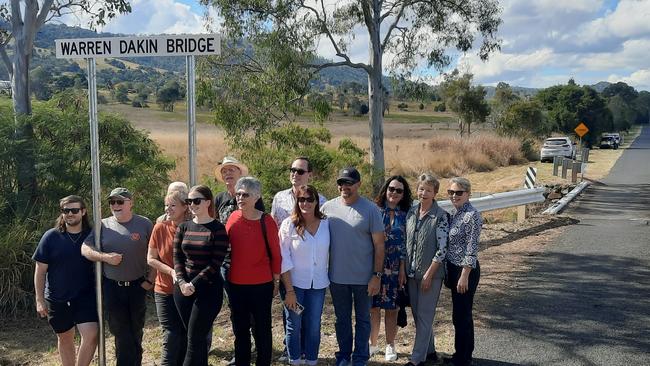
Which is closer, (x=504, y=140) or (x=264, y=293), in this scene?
(x=264, y=293)

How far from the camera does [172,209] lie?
4.88 m

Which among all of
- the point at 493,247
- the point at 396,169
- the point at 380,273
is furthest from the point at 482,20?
the point at 380,273

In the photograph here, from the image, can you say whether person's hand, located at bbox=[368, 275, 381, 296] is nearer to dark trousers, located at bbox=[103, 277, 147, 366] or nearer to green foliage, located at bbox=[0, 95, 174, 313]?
dark trousers, located at bbox=[103, 277, 147, 366]

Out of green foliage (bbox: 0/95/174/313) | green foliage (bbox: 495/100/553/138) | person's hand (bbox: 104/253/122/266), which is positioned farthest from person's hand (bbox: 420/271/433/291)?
green foliage (bbox: 495/100/553/138)

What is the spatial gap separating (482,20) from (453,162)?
47.2 feet

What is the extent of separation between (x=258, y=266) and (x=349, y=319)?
960 millimetres

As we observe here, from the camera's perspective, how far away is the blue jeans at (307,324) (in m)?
5.25

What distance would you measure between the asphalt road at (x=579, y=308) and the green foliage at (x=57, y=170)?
534 centimetres

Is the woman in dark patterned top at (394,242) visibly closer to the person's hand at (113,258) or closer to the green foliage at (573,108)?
the person's hand at (113,258)

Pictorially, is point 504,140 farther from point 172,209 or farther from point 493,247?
point 172,209

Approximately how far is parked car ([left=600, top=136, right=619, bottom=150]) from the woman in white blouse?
187ft

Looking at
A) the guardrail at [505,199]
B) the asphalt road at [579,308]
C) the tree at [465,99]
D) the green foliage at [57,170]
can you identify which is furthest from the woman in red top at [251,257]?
the tree at [465,99]

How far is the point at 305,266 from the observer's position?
17.0 ft

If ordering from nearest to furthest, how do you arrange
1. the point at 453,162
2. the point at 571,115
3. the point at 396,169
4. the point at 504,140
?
the point at 396,169 < the point at 453,162 < the point at 504,140 < the point at 571,115
